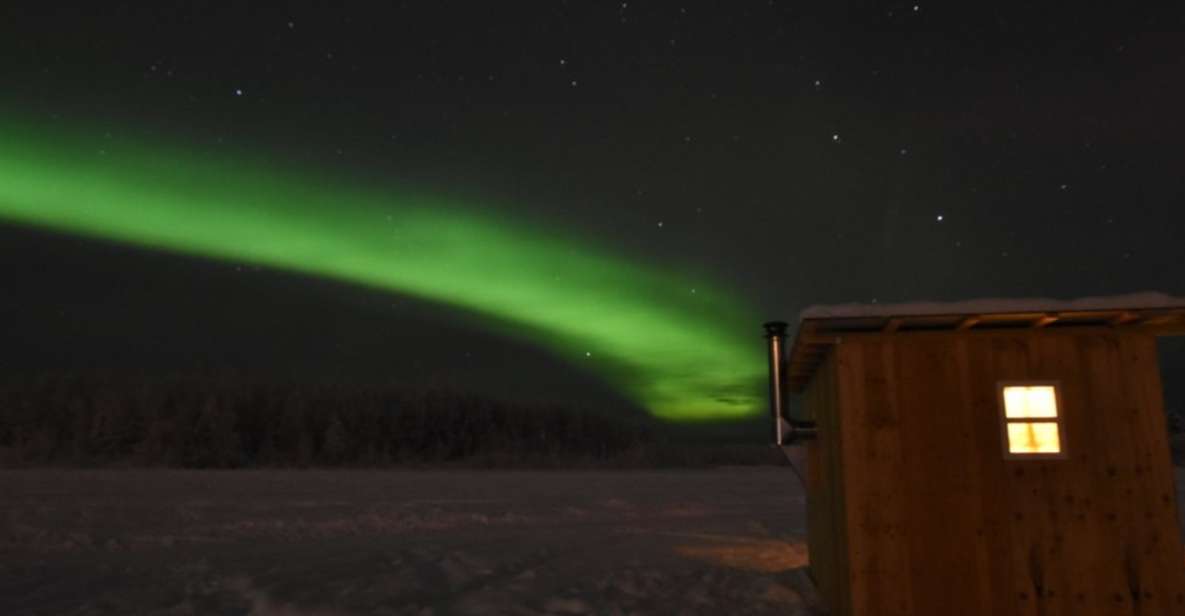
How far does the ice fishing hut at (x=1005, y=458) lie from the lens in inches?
280

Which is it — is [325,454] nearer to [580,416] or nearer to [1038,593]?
[580,416]

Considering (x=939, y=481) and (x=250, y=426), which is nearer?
(x=939, y=481)

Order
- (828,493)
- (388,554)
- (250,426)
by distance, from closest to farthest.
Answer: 1. (828,493)
2. (388,554)
3. (250,426)

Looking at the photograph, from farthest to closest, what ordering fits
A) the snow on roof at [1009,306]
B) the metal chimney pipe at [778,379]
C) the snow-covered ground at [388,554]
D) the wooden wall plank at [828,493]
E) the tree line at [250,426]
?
the tree line at [250,426]
the metal chimney pipe at [778,379]
the snow-covered ground at [388,554]
the wooden wall plank at [828,493]
the snow on roof at [1009,306]

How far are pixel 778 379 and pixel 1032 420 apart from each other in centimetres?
323

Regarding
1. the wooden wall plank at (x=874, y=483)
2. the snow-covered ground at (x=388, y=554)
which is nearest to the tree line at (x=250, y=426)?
the snow-covered ground at (x=388, y=554)

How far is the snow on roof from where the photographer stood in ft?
22.9

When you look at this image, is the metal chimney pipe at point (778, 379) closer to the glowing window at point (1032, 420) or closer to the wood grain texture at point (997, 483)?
the wood grain texture at point (997, 483)


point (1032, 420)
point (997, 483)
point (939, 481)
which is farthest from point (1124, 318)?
point (939, 481)

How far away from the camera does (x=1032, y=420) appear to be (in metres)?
7.39

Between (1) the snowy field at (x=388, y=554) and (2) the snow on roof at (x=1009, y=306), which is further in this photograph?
(1) the snowy field at (x=388, y=554)

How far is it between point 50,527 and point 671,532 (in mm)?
12444

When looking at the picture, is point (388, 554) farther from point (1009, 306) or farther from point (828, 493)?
point (1009, 306)

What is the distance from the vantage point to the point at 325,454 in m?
71.1
